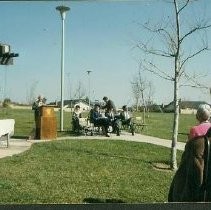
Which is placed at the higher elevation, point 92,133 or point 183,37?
point 183,37

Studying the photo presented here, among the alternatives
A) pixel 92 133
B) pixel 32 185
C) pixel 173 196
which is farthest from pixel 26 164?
pixel 92 133

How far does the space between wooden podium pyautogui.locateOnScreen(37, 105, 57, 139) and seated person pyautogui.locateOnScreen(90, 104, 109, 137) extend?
2.38 meters

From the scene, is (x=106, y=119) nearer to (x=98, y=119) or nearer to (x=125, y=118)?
(x=98, y=119)

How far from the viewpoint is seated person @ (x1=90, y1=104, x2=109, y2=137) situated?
59.2 ft

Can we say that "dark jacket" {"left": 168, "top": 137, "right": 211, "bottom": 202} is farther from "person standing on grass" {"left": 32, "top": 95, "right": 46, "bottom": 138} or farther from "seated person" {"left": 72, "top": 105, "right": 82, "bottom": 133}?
"seated person" {"left": 72, "top": 105, "right": 82, "bottom": 133}

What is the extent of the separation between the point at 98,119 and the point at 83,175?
29.0 feet

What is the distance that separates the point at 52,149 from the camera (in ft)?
42.3

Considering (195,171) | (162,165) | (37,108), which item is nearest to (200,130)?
(195,171)

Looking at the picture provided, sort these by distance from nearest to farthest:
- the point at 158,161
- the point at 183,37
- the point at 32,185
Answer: the point at 32,185 < the point at 183,37 < the point at 158,161

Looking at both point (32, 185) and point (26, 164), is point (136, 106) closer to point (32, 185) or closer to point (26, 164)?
point (26, 164)

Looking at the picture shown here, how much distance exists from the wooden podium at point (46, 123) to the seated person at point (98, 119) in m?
2.38

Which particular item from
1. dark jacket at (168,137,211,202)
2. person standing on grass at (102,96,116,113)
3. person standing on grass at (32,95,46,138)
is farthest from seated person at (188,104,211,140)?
person standing on grass at (102,96,116,113)

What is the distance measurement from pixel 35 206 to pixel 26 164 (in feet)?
23.0

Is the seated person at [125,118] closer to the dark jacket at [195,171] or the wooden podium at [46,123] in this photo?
the wooden podium at [46,123]
